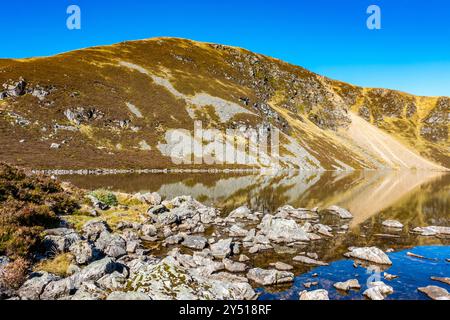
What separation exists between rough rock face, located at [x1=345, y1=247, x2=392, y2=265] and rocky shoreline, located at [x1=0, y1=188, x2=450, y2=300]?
64 mm

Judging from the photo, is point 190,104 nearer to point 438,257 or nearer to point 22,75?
point 22,75

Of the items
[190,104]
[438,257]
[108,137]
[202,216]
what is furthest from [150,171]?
[438,257]

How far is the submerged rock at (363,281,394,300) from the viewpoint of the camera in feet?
53.4

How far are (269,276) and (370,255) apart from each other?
27.7 feet

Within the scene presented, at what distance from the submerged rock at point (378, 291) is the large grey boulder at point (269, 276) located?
3975 mm

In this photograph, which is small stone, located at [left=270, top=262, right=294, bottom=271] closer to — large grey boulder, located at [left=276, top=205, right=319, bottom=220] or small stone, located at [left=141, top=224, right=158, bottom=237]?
small stone, located at [left=141, top=224, right=158, bottom=237]

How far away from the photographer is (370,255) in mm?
22828

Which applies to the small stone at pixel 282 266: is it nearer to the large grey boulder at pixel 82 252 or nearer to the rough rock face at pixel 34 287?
the large grey boulder at pixel 82 252

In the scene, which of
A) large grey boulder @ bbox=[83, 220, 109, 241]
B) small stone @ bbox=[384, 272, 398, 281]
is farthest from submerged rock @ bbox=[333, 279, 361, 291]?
large grey boulder @ bbox=[83, 220, 109, 241]

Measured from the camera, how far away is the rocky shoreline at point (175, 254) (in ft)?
47.2

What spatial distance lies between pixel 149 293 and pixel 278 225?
1730 cm

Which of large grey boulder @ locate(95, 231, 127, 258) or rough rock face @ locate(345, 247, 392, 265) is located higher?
large grey boulder @ locate(95, 231, 127, 258)

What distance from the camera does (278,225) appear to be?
29.4m

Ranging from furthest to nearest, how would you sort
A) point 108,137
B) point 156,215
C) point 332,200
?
1. point 108,137
2. point 332,200
3. point 156,215
